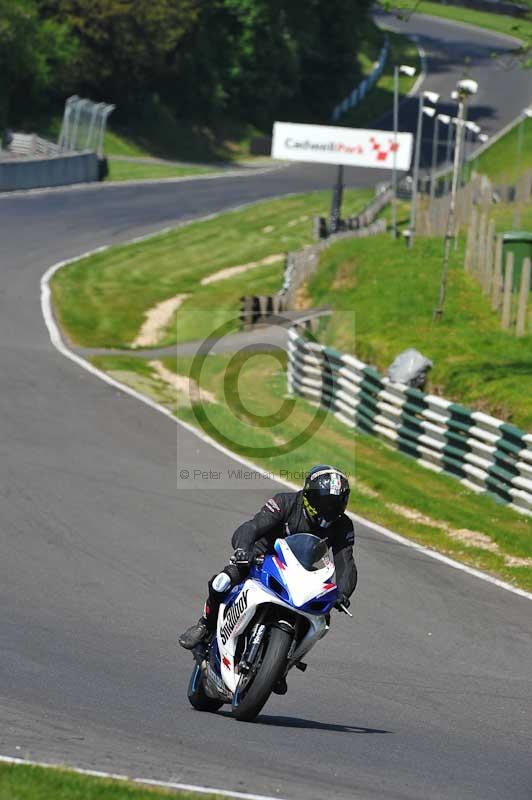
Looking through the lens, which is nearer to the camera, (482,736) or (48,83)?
(482,736)

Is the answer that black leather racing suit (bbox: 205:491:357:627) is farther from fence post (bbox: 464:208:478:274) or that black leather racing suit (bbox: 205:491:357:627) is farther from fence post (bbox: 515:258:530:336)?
fence post (bbox: 464:208:478:274)

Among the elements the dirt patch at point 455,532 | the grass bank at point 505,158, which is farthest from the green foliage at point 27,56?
the dirt patch at point 455,532

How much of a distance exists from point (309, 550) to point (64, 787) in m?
2.54

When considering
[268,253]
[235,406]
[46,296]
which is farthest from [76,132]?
[235,406]

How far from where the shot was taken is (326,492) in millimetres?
9367

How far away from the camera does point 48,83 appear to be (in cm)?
6819

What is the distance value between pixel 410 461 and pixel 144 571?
8.58 metres

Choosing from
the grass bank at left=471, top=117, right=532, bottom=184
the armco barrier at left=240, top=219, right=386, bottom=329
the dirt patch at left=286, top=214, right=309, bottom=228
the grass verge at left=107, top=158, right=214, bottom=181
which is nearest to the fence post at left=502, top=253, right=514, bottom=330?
the armco barrier at left=240, top=219, right=386, bottom=329

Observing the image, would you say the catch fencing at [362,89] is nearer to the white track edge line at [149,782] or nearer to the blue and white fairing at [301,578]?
the blue and white fairing at [301,578]

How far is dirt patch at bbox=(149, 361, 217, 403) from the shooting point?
2552 cm

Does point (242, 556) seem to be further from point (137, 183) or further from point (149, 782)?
point (137, 183)

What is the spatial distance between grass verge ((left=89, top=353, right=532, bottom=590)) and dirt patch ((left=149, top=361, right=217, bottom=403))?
0.34 feet

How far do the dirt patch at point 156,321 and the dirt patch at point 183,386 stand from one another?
3475 mm

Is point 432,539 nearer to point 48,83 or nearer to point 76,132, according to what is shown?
point 76,132
